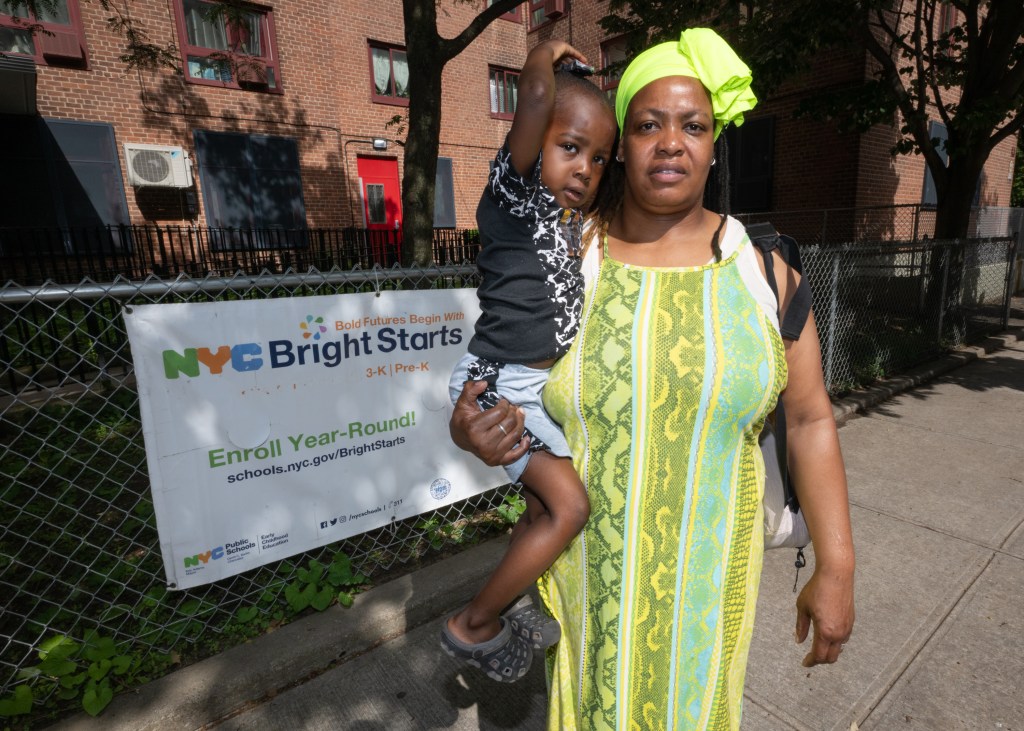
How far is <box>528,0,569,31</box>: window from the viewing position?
57.3 feet

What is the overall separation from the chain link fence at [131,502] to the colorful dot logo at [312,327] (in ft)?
0.63

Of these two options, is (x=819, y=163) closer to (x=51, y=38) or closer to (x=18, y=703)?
(x=18, y=703)

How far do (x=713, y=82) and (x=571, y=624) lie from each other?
131 centimetres

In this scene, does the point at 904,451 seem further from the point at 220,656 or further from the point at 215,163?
the point at 215,163

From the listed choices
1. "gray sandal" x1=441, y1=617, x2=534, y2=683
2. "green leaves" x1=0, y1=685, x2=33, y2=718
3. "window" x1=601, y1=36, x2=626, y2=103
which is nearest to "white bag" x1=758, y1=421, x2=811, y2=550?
"gray sandal" x1=441, y1=617, x2=534, y2=683

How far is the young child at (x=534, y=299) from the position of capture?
1341mm

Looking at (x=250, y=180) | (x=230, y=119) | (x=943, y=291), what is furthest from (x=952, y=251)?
(x=230, y=119)

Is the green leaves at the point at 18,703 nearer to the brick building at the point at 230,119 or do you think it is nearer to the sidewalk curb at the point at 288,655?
the sidewalk curb at the point at 288,655

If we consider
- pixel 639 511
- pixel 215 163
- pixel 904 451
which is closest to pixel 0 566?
pixel 639 511

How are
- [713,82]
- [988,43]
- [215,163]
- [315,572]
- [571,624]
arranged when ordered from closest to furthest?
[713,82] < [571,624] < [315,572] < [988,43] < [215,163]

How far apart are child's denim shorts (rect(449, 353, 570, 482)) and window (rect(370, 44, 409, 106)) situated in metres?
16.7

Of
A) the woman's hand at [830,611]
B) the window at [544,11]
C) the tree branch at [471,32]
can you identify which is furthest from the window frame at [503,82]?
the woman's hand at [830,611]

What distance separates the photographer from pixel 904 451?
5008 mm

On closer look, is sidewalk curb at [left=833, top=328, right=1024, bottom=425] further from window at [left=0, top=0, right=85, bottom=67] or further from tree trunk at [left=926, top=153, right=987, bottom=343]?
window at [left=0, top=0, right=85, bottom=67]
